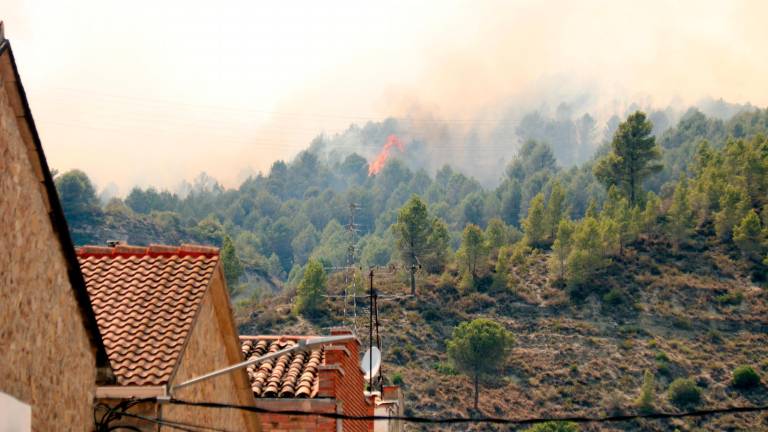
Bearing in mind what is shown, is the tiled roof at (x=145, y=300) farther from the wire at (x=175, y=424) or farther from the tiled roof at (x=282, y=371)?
the tiled roof at (x=282, y=371)

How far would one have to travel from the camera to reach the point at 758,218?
169125 mm

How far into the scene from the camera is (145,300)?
22562 mm

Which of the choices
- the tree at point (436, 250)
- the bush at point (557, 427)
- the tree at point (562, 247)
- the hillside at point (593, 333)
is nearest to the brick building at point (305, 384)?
the bush at point (557, 427)

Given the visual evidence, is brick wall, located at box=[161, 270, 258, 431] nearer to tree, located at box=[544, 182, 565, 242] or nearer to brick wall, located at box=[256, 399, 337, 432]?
brick wall, located at box=[256, 399, 337, 432]

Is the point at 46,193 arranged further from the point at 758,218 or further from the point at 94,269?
the point at 758,218

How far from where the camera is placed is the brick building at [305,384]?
2833 centimetres

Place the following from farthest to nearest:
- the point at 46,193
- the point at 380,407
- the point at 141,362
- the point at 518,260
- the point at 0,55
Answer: the point at 518,260, the point at 380,407, the point at 141,362, the point at 46,193, the point at 0,55

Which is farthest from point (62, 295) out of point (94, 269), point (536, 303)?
point (536, 303)

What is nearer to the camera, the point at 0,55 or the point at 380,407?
the point at 0,55

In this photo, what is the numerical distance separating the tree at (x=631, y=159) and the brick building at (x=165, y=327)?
156 m

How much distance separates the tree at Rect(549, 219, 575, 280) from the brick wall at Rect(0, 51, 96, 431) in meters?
156

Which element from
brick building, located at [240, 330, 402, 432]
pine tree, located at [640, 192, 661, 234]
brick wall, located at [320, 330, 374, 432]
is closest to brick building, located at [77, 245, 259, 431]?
brick building, located at [240, 330, 402, 432]

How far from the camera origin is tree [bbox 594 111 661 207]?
583 ft

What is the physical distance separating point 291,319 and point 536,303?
86.2 ft
